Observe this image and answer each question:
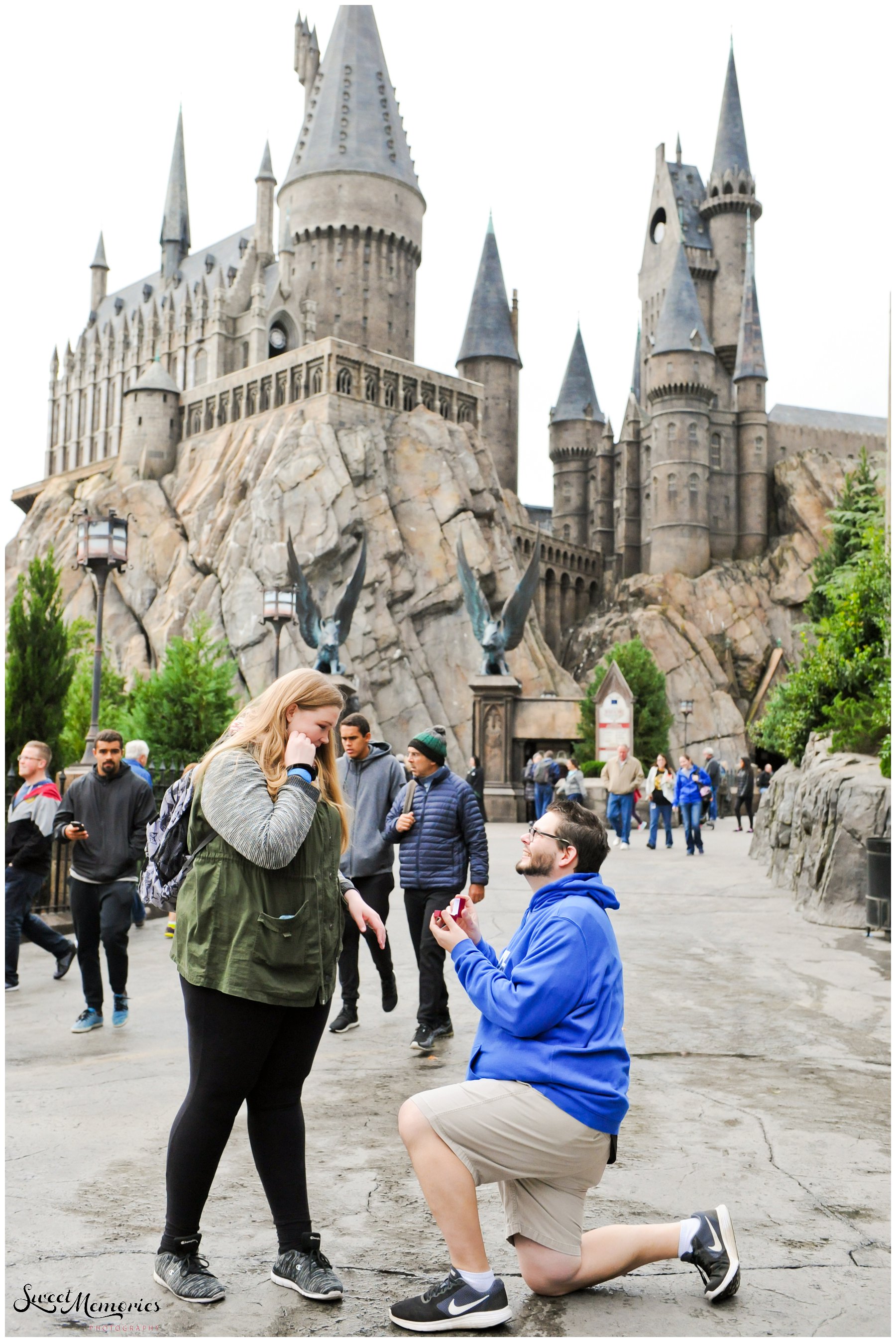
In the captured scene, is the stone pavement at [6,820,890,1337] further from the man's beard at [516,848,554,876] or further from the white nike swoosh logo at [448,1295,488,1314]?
the man's beard at [516,848,554,876]

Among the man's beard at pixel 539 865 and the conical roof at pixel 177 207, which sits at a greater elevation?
the conical roof at pixel 177 207

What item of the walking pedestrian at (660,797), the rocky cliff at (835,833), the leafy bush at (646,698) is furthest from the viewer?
the leafy bush at (646,698)

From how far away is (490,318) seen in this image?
228 ft

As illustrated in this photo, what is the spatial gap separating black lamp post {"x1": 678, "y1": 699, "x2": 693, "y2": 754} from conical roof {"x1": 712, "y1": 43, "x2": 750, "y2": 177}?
3653cm

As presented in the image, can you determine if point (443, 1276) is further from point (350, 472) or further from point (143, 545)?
point (143, 545)

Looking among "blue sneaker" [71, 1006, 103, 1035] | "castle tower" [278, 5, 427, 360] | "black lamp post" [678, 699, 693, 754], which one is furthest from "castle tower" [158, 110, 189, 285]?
"blue sneaker" [71, 1006, 103, 1035]

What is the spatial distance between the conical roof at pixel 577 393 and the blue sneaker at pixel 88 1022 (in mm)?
70126

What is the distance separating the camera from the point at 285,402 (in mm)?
54938

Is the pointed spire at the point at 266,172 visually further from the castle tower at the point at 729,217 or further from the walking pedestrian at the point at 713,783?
the walking pedestrian at the point at 713,783

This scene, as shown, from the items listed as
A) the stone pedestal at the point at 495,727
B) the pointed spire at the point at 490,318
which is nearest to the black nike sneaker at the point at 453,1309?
the stone pedestal at the point at 495,727

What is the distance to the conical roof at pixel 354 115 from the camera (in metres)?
62.5

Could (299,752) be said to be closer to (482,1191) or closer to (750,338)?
(482,1191)

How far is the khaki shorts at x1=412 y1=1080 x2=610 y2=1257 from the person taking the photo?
2906 millimetres

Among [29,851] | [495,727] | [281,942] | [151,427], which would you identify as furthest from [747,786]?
[151,427]
